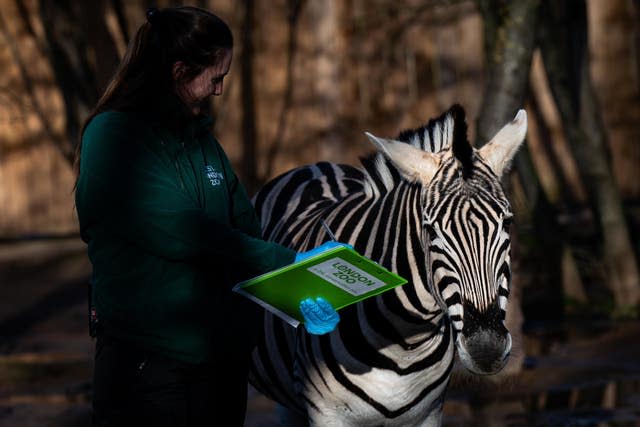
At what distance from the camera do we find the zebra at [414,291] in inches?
Result: 148

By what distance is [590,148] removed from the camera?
9.75 meters

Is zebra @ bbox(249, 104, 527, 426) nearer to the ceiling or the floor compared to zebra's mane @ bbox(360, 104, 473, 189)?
nearer to the floor

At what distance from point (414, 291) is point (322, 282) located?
713mm

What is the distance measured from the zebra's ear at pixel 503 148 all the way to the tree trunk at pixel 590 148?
5743 millimetres

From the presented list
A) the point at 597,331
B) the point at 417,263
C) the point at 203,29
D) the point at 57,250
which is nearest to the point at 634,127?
the point at 597,331

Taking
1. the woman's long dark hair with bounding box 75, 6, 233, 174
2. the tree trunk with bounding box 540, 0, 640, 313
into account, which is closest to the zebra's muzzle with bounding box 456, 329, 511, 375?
the woman's long dark hair with bounding box 75, 6, 233, 174

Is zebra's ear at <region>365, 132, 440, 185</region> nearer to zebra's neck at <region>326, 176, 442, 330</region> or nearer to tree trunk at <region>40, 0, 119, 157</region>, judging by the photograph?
zebra's neck at <region>326, 176, 442, 330</region>

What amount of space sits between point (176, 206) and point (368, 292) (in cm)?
64

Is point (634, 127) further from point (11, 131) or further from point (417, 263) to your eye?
point (417, 263)

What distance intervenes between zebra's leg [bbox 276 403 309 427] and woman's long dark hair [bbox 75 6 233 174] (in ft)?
6.89

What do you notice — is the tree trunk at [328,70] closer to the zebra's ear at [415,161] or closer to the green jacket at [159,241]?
the zebra's ear at [415,161]

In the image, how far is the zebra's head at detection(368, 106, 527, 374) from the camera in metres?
3.70

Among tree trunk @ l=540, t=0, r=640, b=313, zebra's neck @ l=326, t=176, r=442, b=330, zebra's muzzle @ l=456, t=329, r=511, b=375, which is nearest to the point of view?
zebra's muzzle @ l=456, t=329, r=511, b=375

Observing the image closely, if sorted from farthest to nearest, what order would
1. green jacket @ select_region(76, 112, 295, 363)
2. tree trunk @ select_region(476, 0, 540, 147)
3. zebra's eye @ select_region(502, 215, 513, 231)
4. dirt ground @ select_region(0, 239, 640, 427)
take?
tree trunk @ select_region(476, 0, 540, 147) < dirt ground @ select_region(0, 239, 640, 427) < zebra's eye @ select_region(502, 215, 513, 231) < green jacket @ select_region(76, 112, 295, 363)
